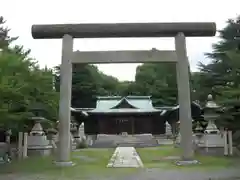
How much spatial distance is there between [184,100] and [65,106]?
4555 mm

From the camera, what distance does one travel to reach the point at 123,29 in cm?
1246

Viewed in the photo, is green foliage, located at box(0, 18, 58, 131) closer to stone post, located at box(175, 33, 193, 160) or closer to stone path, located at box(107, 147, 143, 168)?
stone path, located at box(107, 147, 143, 168)

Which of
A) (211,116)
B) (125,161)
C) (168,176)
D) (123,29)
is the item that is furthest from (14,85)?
(211,116)

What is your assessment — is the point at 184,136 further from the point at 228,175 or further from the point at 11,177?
the point at 11,177

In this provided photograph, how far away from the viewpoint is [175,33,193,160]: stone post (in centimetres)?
1205

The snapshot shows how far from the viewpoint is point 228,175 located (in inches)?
376

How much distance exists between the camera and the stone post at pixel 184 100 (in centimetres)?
1205

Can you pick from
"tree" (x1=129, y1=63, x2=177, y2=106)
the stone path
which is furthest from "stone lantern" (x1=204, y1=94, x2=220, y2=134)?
"tree" (x1=129, y1=63, x2=177, y2=106)

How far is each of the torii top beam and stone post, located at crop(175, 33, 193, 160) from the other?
1.40 feet

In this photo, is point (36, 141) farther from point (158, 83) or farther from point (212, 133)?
point (158, 83)

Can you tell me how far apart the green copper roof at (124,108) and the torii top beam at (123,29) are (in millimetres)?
28660

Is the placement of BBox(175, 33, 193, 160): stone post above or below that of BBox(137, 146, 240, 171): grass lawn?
above

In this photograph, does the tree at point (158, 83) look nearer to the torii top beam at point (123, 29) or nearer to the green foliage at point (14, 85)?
the green foliage at point (14, 85)

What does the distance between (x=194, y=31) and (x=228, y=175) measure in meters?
5.69
